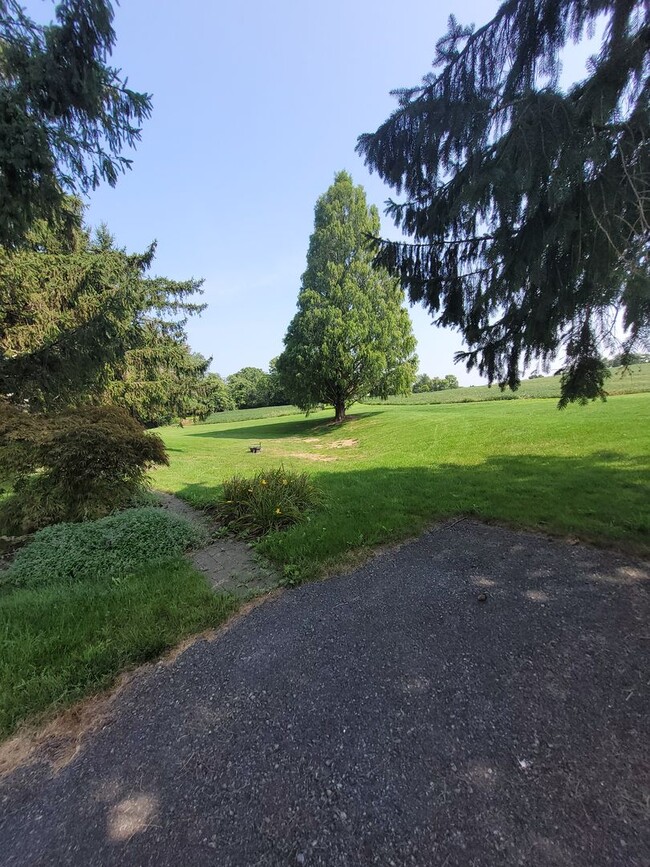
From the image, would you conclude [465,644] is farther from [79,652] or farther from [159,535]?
[159,535]

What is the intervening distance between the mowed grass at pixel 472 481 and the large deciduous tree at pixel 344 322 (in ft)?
20.1

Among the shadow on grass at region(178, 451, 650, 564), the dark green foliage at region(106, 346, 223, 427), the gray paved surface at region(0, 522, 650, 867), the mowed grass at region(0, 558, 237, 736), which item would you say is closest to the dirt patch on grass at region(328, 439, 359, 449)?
the dark green foliage at region(106, 346, 223, 427)

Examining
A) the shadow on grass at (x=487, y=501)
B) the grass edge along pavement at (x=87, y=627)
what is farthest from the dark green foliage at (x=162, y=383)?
the grass edge along pavement at (x=87, y=627)

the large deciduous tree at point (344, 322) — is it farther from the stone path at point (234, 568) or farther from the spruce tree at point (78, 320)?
the stone path at point (234, 568)

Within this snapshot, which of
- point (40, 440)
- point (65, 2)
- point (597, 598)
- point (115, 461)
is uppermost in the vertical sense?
point (65, 2)

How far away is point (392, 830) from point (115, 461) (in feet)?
16.1

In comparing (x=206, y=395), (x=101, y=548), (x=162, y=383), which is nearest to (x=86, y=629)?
(x=101, y=548)

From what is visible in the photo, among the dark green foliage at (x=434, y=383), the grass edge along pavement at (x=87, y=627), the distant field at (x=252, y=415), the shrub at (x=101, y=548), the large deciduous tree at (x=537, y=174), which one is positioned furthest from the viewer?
the dark green foliage at (x=434, y=383)

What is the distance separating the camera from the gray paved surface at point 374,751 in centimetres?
129

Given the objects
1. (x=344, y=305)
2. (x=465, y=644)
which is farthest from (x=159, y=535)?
(x=344, y=305)

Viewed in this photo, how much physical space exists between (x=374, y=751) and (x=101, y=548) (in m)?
3.46

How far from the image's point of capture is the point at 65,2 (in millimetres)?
2936

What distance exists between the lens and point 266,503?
4.72 meters

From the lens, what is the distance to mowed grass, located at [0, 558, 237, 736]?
2029mm
